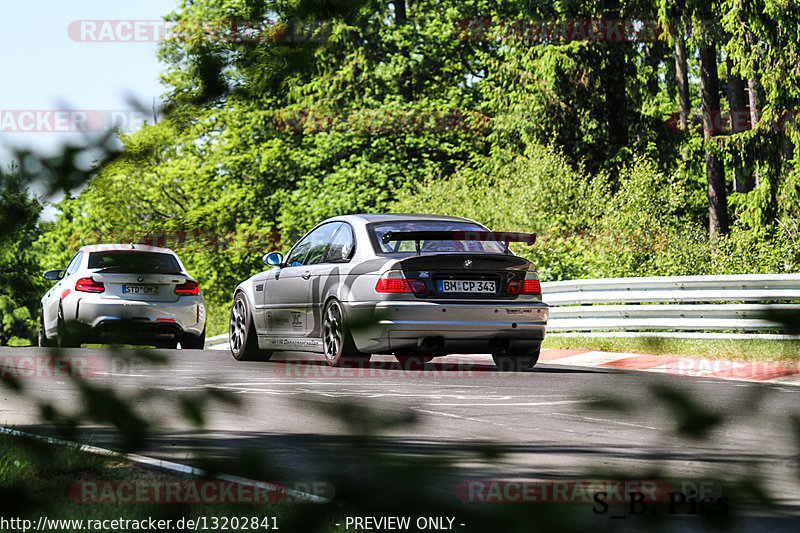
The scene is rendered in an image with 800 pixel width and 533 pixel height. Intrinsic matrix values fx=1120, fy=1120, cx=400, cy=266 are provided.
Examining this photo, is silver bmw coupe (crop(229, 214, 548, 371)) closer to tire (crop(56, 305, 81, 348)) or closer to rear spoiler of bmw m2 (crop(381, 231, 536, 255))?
rear spoiler of bmw m2 (crop(381, 231, 536, 255))

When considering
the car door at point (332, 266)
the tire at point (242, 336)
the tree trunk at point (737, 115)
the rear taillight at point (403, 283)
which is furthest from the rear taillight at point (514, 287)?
the tree trunk at point (737, 115)

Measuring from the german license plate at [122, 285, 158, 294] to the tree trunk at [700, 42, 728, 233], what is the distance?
26069 millimetres

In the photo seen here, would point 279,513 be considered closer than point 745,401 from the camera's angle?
No

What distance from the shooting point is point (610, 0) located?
32188mm

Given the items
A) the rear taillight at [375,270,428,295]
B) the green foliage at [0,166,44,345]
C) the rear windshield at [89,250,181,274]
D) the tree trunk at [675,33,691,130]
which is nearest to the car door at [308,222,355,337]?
the rear taillight at [375,270,428,295]

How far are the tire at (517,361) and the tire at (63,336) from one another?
28.8 feet

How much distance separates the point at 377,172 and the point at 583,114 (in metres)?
7.01

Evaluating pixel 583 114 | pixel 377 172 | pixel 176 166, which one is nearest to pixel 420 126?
pixel 377 172

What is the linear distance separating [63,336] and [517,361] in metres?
10.4

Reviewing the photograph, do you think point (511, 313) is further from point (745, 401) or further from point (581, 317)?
point (745, 401)

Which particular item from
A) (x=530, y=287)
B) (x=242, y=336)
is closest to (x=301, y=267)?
(x=242, y=336)

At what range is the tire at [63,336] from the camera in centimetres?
199

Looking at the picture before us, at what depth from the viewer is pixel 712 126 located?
2841 centimetres

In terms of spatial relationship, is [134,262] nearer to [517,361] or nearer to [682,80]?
[517,361]
